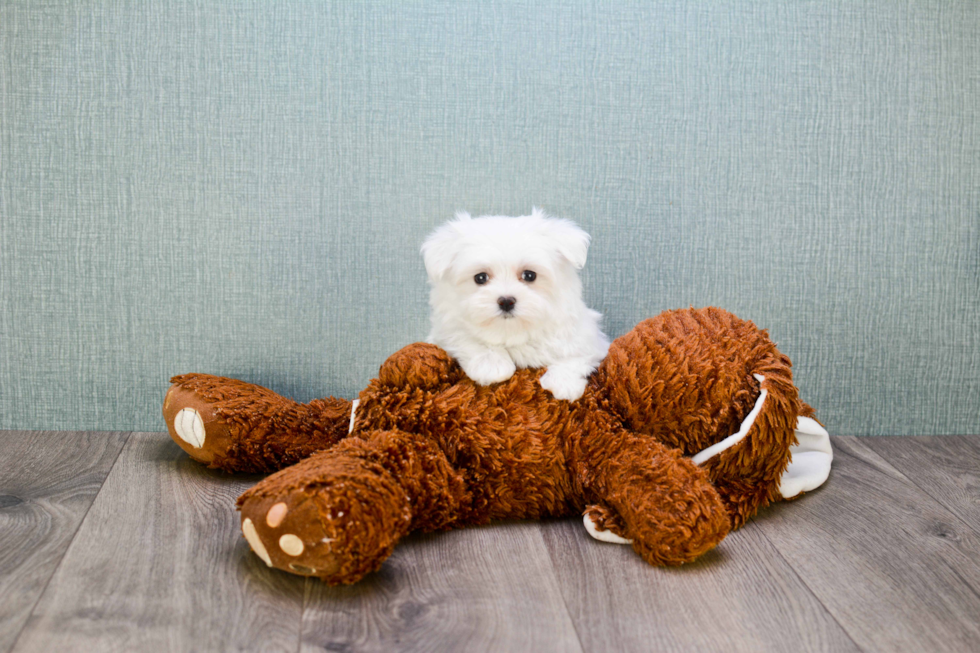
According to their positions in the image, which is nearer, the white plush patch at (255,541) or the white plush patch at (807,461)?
the white plush patch at (255,541)

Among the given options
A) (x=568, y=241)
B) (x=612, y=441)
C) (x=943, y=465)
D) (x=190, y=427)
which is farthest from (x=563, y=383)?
(x=943, y=465)

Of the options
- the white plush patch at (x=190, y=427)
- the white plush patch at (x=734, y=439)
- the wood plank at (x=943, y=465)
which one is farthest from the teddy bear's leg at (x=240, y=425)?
the wood plank at (x=943, y=465)

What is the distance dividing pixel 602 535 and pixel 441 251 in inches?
19.8

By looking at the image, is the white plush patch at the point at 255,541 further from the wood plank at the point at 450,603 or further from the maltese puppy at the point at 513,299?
the maltese puppy at the point at 513,299

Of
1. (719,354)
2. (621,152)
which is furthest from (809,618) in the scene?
(621,152)

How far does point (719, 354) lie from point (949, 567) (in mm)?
445

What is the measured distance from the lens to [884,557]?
1183 mm

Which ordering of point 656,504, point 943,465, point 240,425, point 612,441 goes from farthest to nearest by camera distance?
point 943,465 < point 240,425 < point 612,441 < point 656,504

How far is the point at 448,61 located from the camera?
158 centimetres

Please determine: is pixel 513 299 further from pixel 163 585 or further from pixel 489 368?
pixel 163 585

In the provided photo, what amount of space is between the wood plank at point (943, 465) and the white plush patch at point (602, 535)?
0.61 metres

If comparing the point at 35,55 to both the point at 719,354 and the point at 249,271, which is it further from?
the point at 719,354

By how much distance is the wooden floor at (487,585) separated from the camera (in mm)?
952

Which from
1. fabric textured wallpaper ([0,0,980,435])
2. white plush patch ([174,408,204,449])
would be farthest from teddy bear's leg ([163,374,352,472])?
fabric textured wallpaper ([0,0,980,435])
